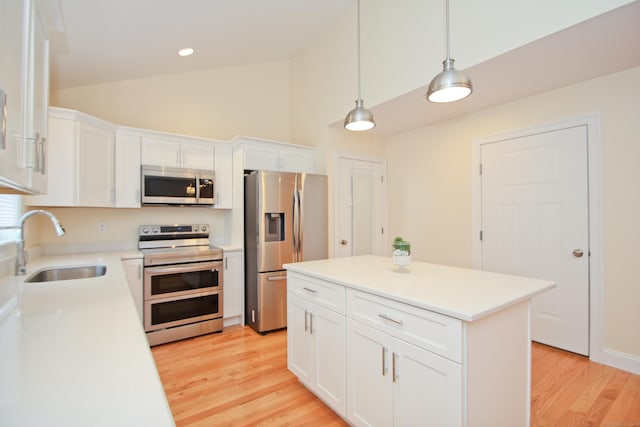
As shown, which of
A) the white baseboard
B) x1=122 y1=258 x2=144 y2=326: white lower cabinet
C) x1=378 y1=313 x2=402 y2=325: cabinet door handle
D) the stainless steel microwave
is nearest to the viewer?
x1=378 y1=313 x2=402 y2=325: cabinet door handle

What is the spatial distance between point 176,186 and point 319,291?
7.17 ft

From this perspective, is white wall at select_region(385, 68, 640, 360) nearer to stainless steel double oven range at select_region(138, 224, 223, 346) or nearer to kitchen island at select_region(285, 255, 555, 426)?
kitchen island at select_region(285, 255, 555, 426)

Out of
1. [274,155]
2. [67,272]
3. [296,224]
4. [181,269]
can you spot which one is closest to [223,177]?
[274,155]

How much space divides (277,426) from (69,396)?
61.2 inches

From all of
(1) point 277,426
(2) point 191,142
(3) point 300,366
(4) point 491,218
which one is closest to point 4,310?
(1) point 277,426

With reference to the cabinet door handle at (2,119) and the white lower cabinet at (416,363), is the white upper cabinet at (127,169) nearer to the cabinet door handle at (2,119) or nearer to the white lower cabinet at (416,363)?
the white lower cabinet at (416,363)

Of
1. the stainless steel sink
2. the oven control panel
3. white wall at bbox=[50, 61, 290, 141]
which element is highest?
white wall at bbox=[50, 61, 290, 141]

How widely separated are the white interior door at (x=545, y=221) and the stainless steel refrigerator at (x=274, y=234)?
1.91 metres

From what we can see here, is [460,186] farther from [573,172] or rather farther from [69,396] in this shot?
[69,396]

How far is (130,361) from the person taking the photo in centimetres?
75

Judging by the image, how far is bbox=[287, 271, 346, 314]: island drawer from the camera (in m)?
1.81

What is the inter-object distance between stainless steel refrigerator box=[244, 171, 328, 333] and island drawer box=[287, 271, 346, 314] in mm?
1119

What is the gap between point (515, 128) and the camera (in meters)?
3.05

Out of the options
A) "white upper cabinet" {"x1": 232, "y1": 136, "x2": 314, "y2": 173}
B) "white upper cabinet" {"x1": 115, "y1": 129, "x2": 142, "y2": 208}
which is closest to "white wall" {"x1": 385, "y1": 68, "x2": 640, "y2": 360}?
"white upper cabinet" {"x1": 232, "y1": 136, "x2": 314, "y2": 173}
